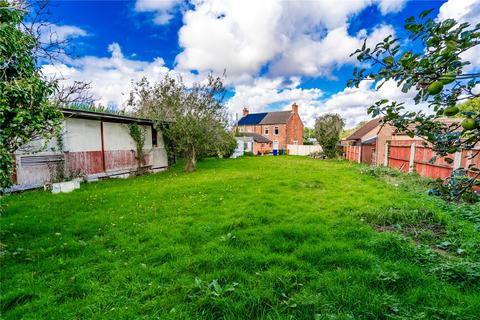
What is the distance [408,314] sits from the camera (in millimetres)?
2191

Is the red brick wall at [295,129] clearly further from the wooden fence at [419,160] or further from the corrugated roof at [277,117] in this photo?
the wooden fence at [419,160]

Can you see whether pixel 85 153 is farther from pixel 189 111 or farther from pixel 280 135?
pixel 280 135


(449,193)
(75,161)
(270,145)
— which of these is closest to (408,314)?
(449,193)

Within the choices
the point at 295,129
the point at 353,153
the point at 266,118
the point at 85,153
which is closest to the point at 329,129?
the point at 353,153

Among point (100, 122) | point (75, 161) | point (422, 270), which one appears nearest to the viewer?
point (422, 270)

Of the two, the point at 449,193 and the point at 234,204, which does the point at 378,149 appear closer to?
the point at 234,204

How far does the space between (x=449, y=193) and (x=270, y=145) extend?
36409mm

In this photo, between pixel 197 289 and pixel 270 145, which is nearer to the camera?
pixel 197 289

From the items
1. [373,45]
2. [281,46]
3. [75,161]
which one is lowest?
[75,161]

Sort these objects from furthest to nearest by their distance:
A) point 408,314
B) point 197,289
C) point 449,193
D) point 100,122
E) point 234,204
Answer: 1. point 100,122
2. point 234,204
3. point 197,289
4. point 408,314
5. point 449,193

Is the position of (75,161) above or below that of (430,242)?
above

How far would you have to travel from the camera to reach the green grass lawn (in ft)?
7.84

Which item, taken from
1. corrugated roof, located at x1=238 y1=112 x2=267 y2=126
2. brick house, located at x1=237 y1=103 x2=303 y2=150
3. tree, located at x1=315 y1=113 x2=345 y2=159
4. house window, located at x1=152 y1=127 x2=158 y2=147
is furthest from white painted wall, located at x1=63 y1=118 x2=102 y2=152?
corrugated roof, located at x1=238 y1=112 x2=267 y2=126

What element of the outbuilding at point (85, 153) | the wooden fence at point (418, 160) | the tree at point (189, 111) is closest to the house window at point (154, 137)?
the outbuilding at point (85, 153)
